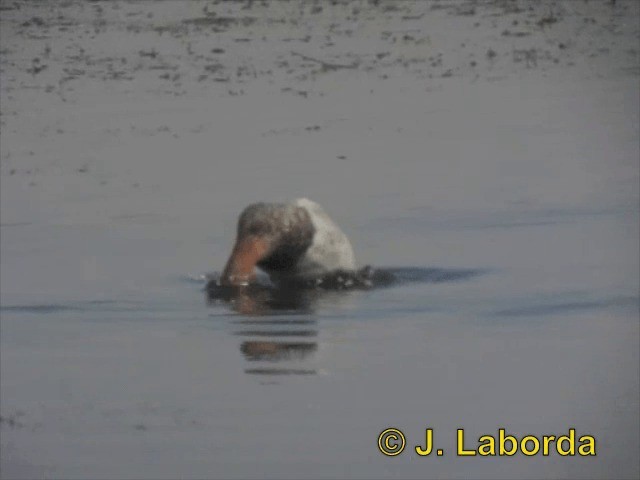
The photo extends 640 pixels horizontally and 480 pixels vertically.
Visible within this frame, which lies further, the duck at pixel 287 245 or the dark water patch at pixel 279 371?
the duck at pixel 287 245

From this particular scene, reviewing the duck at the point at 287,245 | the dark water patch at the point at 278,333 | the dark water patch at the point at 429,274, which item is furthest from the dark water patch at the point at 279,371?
the duck at the point at 287,245

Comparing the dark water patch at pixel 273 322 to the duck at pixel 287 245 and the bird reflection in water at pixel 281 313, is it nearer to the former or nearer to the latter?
the bird reflection in water at pixel 281 313

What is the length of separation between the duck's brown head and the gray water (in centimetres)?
26

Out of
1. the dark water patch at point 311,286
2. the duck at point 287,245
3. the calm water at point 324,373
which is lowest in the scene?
the calm water at point 324,373

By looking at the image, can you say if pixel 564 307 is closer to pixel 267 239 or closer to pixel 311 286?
pixel 311 286

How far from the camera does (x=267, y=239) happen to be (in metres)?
13.7

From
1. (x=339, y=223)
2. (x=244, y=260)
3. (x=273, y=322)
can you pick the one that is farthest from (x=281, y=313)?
(x=339, y=223)

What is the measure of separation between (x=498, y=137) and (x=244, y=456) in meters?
10.0

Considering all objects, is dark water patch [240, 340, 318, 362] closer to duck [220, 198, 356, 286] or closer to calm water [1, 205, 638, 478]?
calm water [1, 205, 638, 478]

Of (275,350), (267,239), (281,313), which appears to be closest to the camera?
(275,350)

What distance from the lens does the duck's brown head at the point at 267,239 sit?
13.6 meters

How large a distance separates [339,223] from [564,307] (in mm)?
3276

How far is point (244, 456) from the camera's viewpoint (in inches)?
360

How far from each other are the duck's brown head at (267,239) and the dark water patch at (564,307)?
74.9 inches
